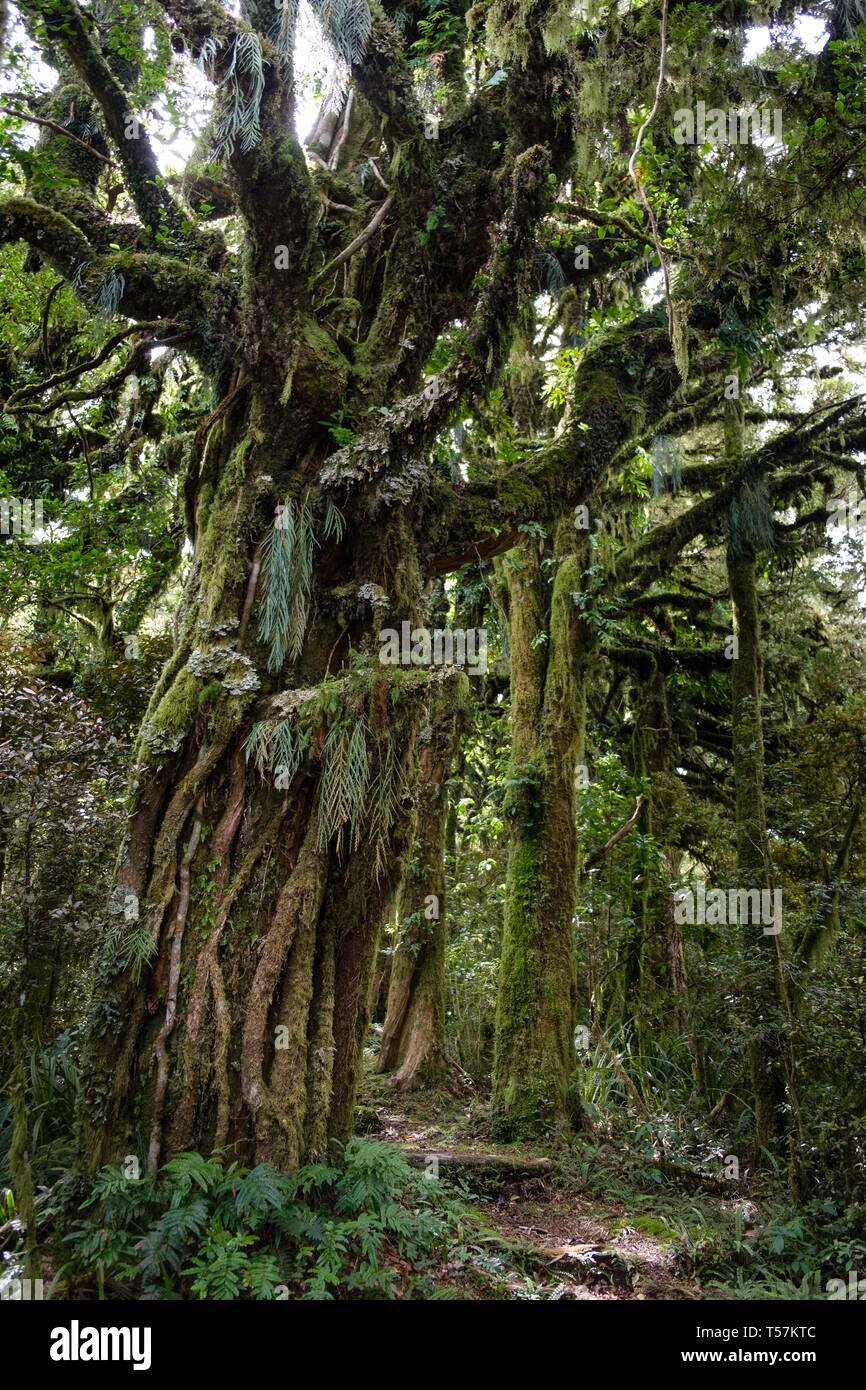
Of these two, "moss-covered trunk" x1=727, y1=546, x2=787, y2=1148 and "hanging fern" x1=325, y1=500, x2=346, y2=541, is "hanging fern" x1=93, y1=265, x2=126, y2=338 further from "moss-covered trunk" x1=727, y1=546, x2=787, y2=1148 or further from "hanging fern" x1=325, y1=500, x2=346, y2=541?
"moss-covered trunk" x1=727, y1=546, x2=787, y2=1148

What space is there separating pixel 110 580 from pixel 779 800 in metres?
6.79

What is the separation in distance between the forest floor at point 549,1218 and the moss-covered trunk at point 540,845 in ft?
1.64

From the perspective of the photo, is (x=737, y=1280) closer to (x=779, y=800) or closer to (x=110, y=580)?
(x=779, y=800)

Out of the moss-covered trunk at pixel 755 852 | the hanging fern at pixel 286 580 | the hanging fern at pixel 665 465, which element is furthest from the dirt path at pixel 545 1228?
the hanging fern at pixel 665 465

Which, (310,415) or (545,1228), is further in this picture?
(545,1228)

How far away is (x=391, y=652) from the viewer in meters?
4.41

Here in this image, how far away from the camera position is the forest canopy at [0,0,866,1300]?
3.72 metres

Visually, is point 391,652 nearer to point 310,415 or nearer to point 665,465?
point 310,415

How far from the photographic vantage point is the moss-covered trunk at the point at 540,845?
20.6ft

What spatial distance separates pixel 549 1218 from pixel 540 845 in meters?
2.75

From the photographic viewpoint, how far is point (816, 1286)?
404 cm

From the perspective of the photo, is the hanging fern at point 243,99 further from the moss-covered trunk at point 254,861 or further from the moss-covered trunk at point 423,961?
the moss-covered trunk at point 423,961

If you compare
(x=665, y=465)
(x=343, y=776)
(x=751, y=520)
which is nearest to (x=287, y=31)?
(x=343, y=776)
